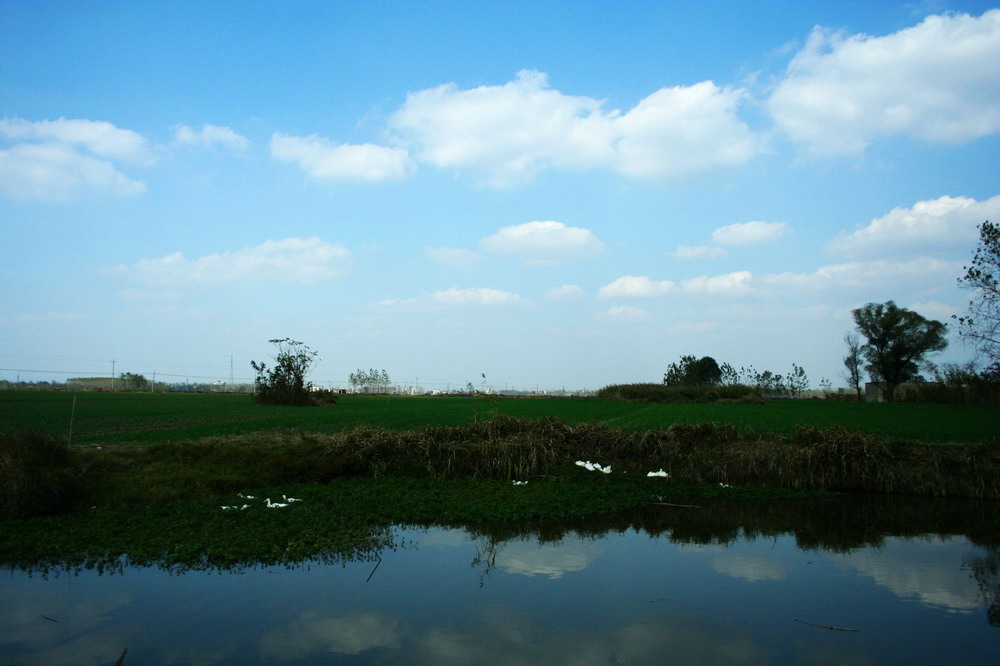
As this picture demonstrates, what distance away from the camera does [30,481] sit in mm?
10539

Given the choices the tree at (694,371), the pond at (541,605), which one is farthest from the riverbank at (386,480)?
the tree at (694,371)

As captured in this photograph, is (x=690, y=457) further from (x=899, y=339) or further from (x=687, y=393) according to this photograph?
(x=899, y=339)

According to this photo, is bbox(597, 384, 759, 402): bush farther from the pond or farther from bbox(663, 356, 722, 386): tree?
the pond

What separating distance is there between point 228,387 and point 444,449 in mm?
111582

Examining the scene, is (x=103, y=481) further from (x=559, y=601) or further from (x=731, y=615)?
(x=731, y=615)

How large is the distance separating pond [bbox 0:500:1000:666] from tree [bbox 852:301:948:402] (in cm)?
8025

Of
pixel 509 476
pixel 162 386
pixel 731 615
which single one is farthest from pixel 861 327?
pixel 162 386

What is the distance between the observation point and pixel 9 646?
6.05 metres

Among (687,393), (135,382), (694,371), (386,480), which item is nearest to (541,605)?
(386,480)

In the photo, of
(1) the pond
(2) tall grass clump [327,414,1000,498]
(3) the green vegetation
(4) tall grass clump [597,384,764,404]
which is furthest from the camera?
(4) tall grass clump [597,384,764,404]

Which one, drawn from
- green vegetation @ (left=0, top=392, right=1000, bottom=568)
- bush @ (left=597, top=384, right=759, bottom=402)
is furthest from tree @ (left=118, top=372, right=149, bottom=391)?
green vegetation @ (left=0, top=392, right=1000, bottom=568)

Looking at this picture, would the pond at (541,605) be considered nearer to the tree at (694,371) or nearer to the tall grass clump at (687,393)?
the tall grass clump at (687,393)

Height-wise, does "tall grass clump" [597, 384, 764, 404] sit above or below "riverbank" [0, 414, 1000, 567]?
above

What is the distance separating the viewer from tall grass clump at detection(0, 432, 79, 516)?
1048cm
